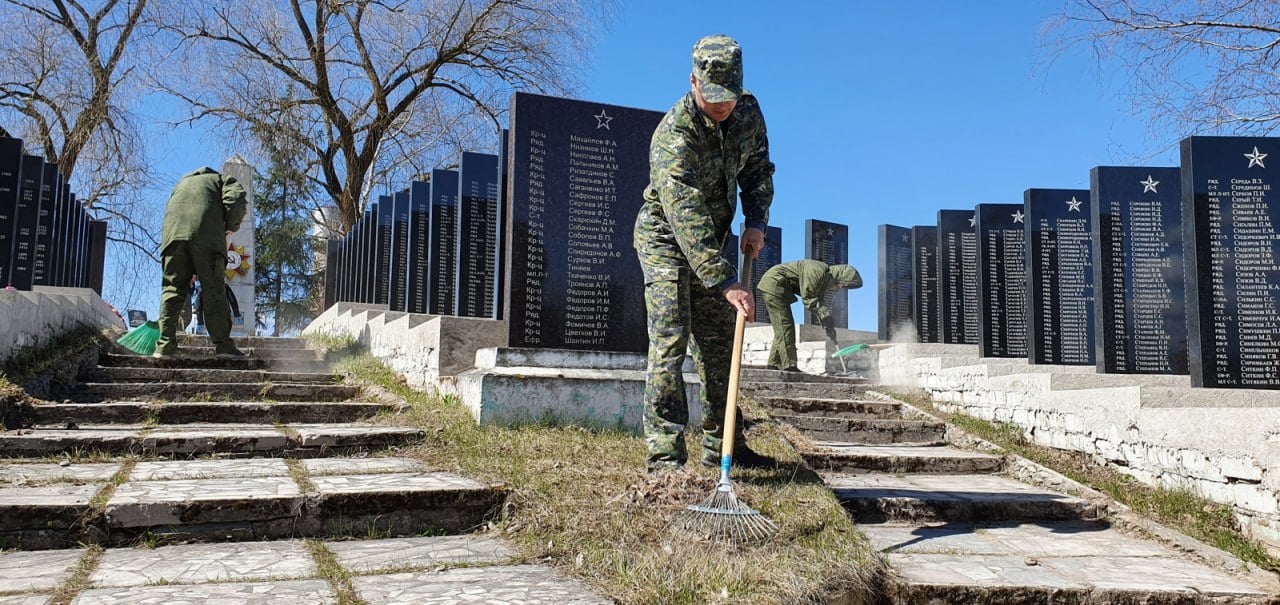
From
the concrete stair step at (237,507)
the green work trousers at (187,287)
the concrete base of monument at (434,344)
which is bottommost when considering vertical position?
the concrete stair step at (237,507)

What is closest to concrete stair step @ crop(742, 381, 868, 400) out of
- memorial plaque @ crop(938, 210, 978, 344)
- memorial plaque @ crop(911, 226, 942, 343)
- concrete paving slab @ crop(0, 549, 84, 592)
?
concrete paving slab @ crop(0, 549, 84, 592)

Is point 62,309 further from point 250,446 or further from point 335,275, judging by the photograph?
point 335,275

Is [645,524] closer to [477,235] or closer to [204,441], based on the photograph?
[204,441]

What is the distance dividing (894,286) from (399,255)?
28.0ft

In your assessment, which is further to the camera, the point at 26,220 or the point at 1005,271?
the point at 26,220

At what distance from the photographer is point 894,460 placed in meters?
6.08

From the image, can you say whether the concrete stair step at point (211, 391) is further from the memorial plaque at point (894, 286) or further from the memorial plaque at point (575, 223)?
the memorial plaque at point (894, 286)

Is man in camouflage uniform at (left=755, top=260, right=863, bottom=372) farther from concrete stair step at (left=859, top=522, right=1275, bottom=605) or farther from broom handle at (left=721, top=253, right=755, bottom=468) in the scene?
broom handle at (left=721, top=253, right=755, bottom=468)

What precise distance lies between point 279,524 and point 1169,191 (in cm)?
938

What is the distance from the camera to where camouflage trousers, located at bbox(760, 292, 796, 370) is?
10562 mm

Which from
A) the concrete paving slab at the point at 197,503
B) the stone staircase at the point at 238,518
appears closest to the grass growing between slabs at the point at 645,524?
the stone staircase at the point at 238,518

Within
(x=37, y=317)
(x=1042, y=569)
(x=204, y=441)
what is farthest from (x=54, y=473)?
(x=1042, y=569)

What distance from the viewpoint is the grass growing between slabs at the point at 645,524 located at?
2775 mm

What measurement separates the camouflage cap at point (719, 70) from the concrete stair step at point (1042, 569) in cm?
211
